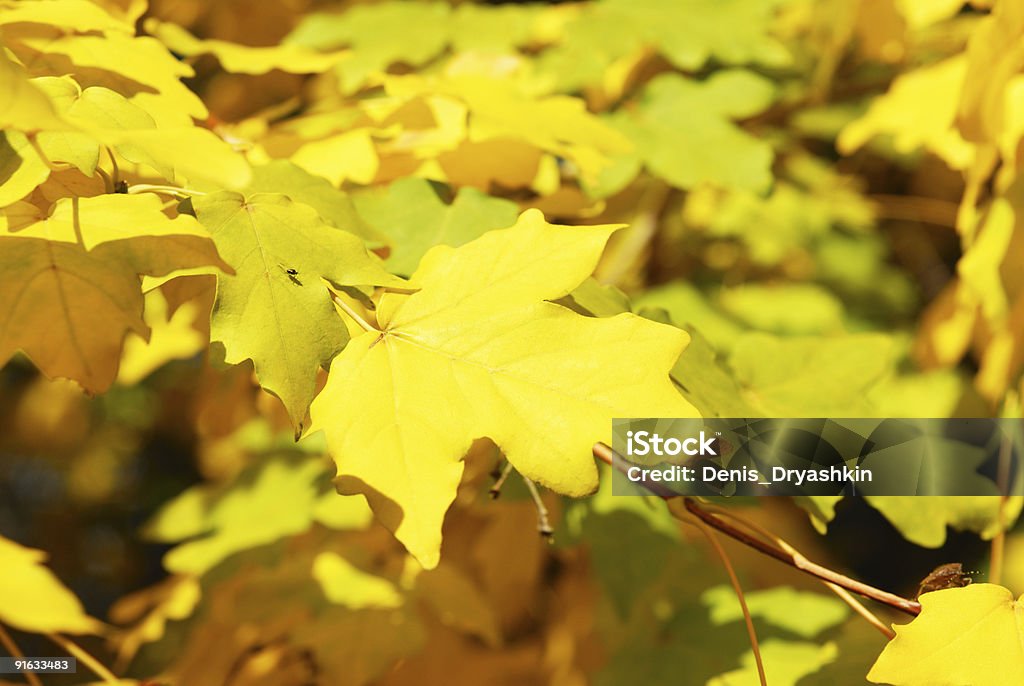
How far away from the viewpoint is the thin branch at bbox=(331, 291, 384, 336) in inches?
24.9

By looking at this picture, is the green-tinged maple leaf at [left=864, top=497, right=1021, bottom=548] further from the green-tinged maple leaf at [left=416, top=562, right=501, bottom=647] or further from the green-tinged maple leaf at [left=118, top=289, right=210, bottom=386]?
the green-tinged maple leaf at [left=118, top=289, right=210, bottom=386]

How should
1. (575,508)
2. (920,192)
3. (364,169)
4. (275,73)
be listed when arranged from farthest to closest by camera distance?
(920,192), (275,73), (575,508), (364,169)

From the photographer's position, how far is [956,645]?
1.98ft

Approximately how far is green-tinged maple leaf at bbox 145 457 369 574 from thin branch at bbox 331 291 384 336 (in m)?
0.62

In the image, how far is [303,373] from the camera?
1.94 feet

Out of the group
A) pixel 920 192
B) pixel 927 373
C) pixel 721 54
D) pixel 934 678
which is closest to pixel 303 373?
pixel 934 678

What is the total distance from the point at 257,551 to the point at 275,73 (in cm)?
107

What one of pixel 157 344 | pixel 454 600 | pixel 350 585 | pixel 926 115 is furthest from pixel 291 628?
pixel 926 115

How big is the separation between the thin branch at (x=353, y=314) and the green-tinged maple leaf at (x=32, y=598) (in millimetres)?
585

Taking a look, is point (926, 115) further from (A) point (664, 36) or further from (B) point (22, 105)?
Result: (B) point (22, 105)

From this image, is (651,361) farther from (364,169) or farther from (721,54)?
(721,54)

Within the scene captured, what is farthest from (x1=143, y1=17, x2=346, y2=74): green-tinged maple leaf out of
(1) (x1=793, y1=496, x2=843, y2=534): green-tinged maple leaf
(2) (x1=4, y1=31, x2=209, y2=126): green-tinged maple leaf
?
(1) (x1=793, y1=496, x2=843, y2=534): green-tinged maple leaf

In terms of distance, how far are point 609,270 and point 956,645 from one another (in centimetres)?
113

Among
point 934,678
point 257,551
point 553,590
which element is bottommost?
point 553,590
